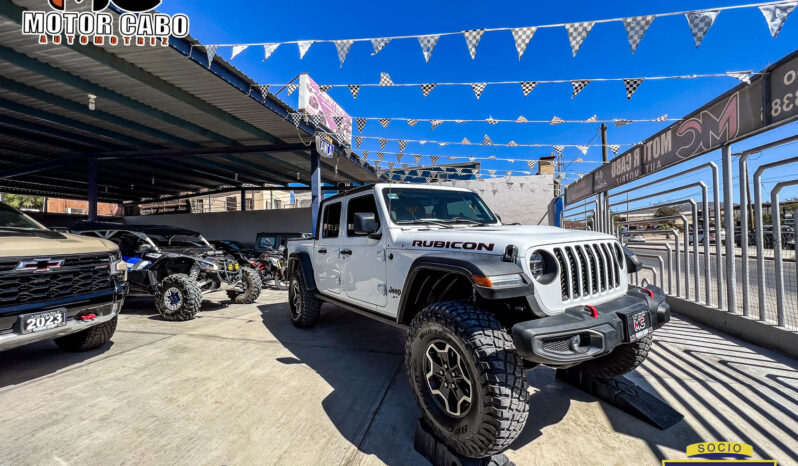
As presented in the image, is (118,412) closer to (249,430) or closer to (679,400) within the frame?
(249,430)

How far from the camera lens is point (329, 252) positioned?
13.9 feet

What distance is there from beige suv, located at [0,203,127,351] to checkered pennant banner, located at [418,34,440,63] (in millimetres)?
4905

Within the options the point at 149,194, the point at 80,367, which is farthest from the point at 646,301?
the point at 149,194

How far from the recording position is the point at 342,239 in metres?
3.94

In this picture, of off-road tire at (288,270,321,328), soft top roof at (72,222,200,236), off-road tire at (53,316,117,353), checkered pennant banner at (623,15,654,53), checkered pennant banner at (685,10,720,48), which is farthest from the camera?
soft top roof at (72,222,200,236)

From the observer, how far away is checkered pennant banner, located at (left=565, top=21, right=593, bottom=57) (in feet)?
15.8

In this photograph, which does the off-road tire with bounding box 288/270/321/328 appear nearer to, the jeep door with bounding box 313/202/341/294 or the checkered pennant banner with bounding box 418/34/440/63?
the jeep door with bounding box 313/202/341/294

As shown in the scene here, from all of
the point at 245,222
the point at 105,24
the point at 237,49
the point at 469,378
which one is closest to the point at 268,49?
the point at 237,49

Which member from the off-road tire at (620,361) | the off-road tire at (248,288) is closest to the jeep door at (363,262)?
the off-road tire at (620,361)

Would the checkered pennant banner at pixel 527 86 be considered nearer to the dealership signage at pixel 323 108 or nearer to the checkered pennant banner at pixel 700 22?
the checkered pennant banner at pixel 700 22

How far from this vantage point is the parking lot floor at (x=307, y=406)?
215 cm

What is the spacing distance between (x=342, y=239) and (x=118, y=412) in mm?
2333

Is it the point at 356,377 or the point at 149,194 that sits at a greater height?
the point at 149,194

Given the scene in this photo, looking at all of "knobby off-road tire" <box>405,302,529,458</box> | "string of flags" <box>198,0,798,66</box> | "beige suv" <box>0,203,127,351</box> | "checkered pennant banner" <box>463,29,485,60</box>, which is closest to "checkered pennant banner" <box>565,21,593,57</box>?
"string of flags" <box>198,0,798,66</box>
